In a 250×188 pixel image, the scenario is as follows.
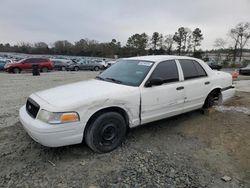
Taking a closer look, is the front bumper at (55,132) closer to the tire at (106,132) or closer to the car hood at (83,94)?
the tire at (106,132)

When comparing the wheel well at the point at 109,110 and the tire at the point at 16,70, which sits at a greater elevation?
the wheel well at the point at 109,110

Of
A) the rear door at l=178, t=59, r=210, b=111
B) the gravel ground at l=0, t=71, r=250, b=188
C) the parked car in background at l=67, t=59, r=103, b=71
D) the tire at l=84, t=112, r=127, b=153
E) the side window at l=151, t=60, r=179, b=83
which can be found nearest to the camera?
the gravel ground at l=0, t=71, r=250, b=188

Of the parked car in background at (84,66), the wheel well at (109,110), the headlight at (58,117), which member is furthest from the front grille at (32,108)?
the parked car in background at (84,66)

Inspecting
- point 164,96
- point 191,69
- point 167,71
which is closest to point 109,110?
point 164,96

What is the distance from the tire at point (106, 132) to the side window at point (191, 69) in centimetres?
189

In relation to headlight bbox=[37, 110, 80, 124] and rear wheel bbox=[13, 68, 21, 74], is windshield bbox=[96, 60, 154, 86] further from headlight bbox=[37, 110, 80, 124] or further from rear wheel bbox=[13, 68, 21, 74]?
rear wheel bbox=[13, 68, 21, 74]

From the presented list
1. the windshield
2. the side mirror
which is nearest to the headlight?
the windshield

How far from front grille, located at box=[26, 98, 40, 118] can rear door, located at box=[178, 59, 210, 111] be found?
2837 millimetres

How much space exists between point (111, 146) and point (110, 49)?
229ft

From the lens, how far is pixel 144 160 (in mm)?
3336

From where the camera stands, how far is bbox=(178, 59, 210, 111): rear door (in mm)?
4582

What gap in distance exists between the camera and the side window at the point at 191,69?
4.64 m

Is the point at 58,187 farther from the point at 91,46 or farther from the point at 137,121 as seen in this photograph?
the point at 91,46

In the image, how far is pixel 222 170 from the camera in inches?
122
